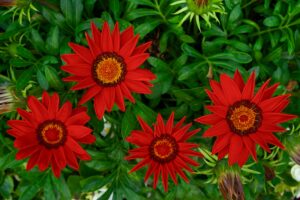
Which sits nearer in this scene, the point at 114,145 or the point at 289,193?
the point at 114,145

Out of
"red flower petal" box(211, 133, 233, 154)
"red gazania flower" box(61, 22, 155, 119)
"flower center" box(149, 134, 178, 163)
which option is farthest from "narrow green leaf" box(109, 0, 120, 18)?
"red flower petal" box(211, 133, 233, 154)

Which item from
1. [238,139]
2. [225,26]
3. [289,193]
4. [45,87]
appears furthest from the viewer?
[289,193]

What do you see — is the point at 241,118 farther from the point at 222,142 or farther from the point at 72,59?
the point at 72,59

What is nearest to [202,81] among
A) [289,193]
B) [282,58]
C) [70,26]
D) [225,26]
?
[225,26]

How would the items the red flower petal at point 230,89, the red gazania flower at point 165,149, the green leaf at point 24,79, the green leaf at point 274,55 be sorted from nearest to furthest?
the red flower petal at point 230,89 < the red gazania flower at point 165,149 < the green leaf at point 24,79 < the green leaf at point 274,55

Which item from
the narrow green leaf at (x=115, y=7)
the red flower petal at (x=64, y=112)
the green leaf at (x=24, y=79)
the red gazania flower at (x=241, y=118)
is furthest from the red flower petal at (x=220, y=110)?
the green leaf at (x=24, y=79)

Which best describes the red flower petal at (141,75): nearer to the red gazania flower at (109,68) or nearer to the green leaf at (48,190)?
the red gazania flower at (109,68)

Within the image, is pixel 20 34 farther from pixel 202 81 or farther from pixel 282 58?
pixel 282 58
